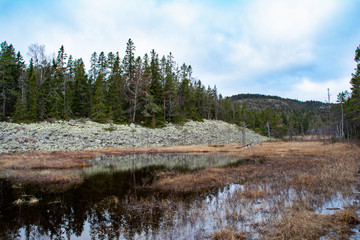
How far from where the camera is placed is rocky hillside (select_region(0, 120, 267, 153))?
3058 centimetres

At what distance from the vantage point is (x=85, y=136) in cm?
3797

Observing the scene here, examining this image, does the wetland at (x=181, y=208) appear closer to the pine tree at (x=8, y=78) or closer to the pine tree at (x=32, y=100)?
the pine tree at (x=32, y=100)

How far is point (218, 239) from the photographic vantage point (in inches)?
233

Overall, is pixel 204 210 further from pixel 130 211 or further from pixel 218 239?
pixel 130 211

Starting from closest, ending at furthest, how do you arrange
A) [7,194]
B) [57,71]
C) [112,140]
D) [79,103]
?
[7,194] < [112,140] < [57,71] < [79,103]

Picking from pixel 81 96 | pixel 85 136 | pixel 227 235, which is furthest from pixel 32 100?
pixel 227 235

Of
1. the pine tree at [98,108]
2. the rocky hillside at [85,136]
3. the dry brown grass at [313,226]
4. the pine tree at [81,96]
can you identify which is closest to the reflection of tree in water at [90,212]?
the dry brown grass at [313,226]

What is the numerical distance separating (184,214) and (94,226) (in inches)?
130

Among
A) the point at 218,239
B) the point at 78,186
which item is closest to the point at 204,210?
the point at 218,239

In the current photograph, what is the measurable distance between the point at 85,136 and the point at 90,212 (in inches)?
1272

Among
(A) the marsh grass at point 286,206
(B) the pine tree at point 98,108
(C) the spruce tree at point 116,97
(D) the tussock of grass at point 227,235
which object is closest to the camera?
(D) the tussock of grass at point 227,235

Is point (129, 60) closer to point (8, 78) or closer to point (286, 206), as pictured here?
point (8, 78)

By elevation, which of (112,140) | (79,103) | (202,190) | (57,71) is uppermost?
(57,71)

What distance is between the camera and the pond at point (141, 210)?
6.81 meters
